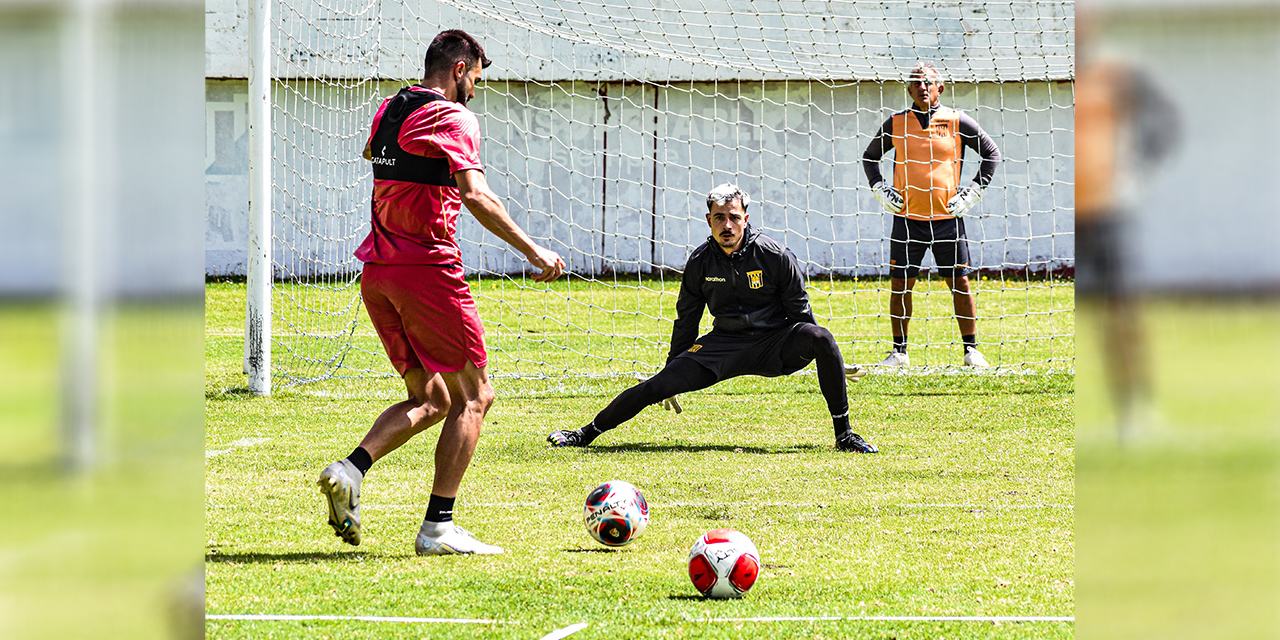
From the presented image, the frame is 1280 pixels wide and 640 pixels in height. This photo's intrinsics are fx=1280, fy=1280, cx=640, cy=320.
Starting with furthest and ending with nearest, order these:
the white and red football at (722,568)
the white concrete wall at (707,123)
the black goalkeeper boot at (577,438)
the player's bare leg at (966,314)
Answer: the white concrete wall at (707,123), the player's bare leg at (966,314), the black goalkeeper boot at (577,438), the white and red football at (722,568)

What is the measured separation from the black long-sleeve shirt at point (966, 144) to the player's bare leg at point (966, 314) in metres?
0.84

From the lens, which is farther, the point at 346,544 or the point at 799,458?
the point at 799,458

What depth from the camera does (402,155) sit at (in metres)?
4.79

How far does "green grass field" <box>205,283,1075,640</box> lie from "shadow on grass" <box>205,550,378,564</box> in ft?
0.04

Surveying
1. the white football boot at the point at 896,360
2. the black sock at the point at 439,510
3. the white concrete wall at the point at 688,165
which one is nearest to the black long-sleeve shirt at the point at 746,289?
the black sock at the point at 439,510

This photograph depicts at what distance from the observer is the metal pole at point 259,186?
342 inches

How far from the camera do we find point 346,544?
4.80 meters

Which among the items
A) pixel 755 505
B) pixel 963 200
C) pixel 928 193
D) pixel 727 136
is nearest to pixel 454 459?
pixel 755 505
